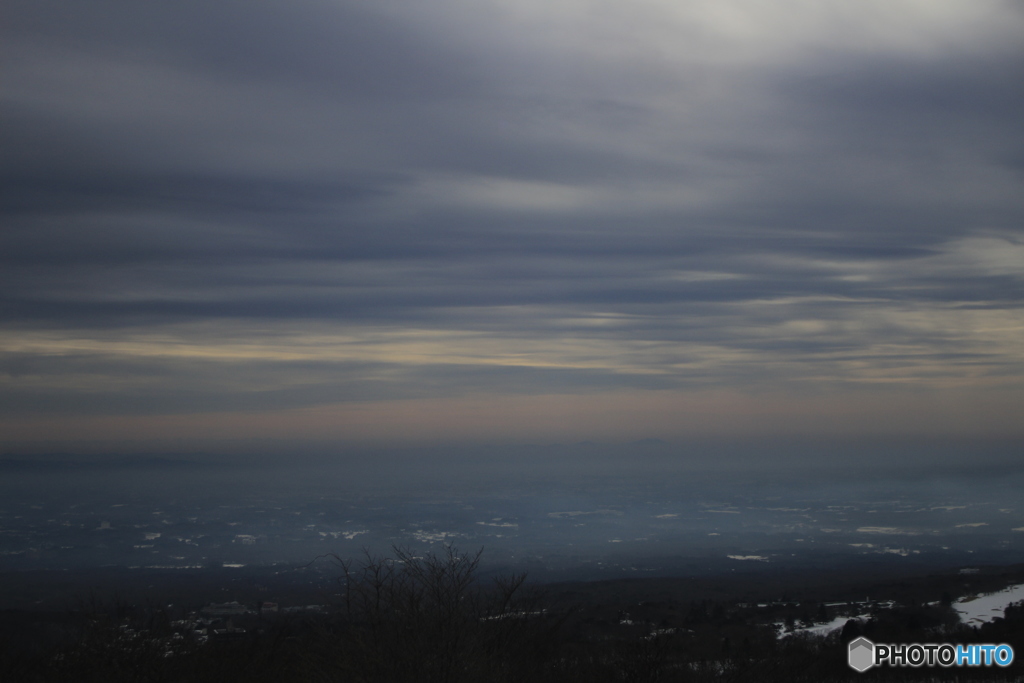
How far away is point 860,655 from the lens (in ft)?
88.0

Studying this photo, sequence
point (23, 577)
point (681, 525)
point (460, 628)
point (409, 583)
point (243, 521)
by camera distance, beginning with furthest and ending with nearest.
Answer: point (681, 525)
point (243, 521)
point (23, 577)
point (409, 583)
point (460, 628)

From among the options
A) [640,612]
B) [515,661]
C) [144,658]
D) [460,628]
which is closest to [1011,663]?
[515,661]

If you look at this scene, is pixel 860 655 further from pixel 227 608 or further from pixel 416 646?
pixel 227 608

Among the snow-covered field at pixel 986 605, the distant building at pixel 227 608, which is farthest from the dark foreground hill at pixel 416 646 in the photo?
the distant building at pixel 227 608

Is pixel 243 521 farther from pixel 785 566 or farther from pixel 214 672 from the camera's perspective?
pixel 214 672

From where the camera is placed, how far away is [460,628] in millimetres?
19188

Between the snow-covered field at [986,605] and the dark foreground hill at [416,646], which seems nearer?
the dark foreground hill at [416,646]

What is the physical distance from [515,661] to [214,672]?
9.67 metres

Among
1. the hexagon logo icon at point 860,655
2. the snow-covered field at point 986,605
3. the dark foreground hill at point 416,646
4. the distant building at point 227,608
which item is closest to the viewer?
the dark foreground hill at point 416,646

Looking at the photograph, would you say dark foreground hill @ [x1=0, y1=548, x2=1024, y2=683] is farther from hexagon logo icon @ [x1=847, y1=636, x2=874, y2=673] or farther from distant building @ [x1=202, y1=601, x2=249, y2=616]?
distant building @ [x1=202, y1=601, x2=249, y2=616]

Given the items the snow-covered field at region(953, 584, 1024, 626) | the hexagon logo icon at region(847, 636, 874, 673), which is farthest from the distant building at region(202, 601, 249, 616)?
the snow-covered field at region(953, 584, 1024, 626)

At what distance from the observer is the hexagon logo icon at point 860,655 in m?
26.2

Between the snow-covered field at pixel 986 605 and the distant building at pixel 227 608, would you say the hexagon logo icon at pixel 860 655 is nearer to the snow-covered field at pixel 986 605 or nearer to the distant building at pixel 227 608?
the snow-covered field at pixel 986 605

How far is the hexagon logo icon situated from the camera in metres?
26.2
